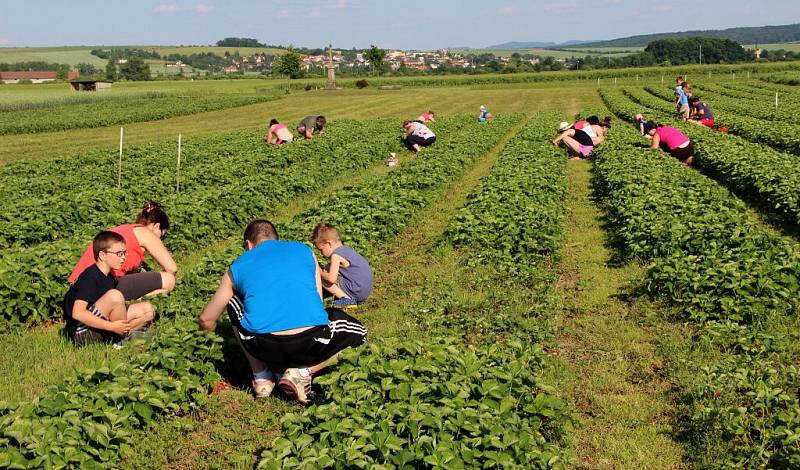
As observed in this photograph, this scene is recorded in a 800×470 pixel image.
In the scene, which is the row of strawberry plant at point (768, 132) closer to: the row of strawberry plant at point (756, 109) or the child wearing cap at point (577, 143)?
the row of strawberry plant at point (756, 109)

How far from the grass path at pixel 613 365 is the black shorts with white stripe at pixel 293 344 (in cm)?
205

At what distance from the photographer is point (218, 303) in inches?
239

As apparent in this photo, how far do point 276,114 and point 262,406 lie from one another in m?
37.9

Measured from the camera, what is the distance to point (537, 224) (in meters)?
10.5

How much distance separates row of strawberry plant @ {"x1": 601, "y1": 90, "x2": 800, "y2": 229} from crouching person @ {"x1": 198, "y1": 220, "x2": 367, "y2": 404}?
27.6 feet

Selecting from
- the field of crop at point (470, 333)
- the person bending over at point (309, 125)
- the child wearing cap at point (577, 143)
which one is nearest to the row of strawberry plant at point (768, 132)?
the field of crop at point (470, 333)

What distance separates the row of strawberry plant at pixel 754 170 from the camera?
11797mm

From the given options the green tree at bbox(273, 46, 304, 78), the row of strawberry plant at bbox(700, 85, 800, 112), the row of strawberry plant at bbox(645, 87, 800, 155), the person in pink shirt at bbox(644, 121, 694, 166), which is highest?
the green tree at bbox(273, 46, 304, 78)

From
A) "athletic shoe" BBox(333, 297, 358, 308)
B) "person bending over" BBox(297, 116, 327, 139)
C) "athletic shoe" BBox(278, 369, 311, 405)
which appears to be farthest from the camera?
"person bending over" BBox(297, 116, 327, 139)

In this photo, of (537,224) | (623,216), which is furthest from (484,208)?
(623,216)

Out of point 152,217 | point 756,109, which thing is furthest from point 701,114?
point 152,217

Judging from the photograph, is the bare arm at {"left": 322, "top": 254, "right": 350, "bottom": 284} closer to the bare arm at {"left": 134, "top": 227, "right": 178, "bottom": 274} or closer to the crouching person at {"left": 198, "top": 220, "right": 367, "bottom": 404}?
the crouching person at {"left": 198, "top": 220, "right": 367, "bottom": 404}

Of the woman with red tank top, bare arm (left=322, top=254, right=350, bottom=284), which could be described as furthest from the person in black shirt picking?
bare arm (left=322, top=254, right=350, bottom=284)

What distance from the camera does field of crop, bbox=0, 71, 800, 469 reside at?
183 inches
